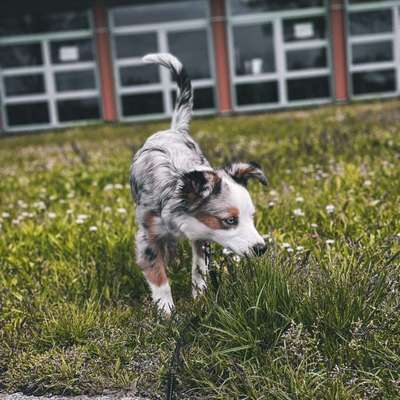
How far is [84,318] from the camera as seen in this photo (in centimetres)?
387

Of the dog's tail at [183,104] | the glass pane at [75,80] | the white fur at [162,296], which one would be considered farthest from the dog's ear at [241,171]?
the glass pane at [75,80]

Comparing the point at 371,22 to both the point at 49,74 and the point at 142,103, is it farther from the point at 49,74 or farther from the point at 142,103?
the point at 49,74

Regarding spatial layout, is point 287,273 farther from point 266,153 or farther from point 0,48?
point 0,48

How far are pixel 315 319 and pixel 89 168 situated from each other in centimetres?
646

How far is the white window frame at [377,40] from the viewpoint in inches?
846

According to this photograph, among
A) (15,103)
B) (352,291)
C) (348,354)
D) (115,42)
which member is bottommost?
(348,354)

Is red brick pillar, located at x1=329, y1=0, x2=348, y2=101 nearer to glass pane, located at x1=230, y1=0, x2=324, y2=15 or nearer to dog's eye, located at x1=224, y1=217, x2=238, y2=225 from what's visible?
glass pane, located at x1=230, y1=0, x2=324, y2=15

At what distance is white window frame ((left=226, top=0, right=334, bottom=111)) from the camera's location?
70.2 ft

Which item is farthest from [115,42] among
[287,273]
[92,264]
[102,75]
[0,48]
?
[287,273]

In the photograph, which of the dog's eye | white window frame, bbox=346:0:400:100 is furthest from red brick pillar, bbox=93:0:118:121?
the dog's eye

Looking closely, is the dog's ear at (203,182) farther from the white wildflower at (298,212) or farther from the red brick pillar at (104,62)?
the red brick pillar at (104,62)

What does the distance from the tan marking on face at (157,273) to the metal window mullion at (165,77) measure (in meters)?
18.3

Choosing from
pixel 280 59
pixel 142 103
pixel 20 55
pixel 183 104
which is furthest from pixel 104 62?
pixel 183 104

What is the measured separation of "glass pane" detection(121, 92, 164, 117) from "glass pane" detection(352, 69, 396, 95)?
689 centimetres
